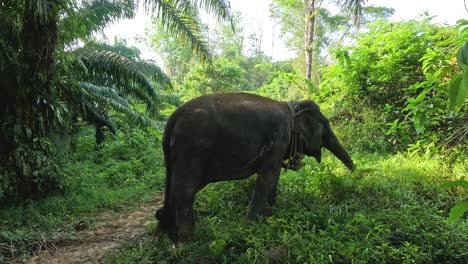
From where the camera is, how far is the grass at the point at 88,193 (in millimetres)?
4441

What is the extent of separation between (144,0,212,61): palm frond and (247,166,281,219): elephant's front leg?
4481 mm

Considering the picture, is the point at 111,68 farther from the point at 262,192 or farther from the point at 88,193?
the point at 262,192

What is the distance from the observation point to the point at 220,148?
3941 mm

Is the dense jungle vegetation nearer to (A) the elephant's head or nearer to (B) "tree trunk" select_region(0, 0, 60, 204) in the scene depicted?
(B) "tree trunk" select_region(0, 0, 60, 204)

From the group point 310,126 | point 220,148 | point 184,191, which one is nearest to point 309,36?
point 310,126

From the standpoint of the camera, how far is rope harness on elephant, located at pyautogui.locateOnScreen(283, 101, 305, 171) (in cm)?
472

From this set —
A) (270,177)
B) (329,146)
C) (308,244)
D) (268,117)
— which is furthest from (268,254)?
(329,146)

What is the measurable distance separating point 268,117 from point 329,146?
1.62 meters

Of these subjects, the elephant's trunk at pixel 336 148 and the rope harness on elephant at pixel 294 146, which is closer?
the rope harness on elephant at pixel 294 146

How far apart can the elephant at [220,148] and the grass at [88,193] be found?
169 cm

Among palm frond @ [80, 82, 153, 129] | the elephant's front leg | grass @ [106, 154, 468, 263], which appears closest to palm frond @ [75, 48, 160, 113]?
palm frond @ [80, 82, 153, 129]

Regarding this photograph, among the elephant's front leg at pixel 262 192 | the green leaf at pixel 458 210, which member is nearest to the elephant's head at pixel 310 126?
the elephant's front leg at pixel 262 192

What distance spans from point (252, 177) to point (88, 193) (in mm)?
2971

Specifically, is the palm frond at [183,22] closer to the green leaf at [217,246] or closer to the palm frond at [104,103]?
the palm frond at [104,103]
